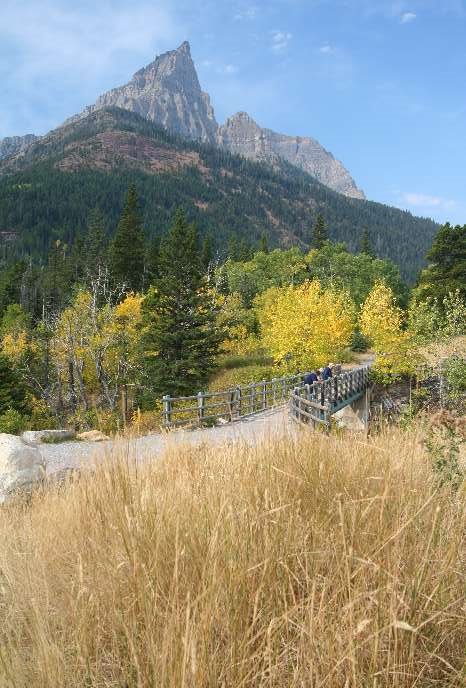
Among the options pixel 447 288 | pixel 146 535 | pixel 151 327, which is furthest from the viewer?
pixel 447 288

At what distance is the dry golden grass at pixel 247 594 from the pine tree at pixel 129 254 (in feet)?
177

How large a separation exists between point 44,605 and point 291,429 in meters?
2.33

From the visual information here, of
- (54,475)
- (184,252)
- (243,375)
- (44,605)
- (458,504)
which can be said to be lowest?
(243,375)

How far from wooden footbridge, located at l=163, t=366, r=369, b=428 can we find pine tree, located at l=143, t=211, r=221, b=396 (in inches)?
82.3

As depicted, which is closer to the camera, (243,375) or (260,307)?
(243,375)

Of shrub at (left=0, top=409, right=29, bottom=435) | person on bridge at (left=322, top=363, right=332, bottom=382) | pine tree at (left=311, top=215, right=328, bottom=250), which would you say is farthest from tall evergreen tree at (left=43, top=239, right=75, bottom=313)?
person on bridge at (left=322, top=363, right=332, bottom=382)

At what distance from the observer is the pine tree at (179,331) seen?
3247 cm

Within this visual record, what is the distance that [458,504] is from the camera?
2.30 meters

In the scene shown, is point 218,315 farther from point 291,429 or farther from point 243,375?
point 291,429

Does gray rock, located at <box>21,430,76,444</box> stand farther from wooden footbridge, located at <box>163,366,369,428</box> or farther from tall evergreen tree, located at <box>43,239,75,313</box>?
tall evergreen tree, located at <box>43,239,75,313</box>

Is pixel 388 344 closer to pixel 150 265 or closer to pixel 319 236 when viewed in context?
pixel 150 265

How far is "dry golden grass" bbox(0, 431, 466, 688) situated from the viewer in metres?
1.46

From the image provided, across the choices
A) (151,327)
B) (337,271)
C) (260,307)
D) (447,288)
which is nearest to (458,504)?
(151,327)

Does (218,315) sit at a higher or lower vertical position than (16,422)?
higher
